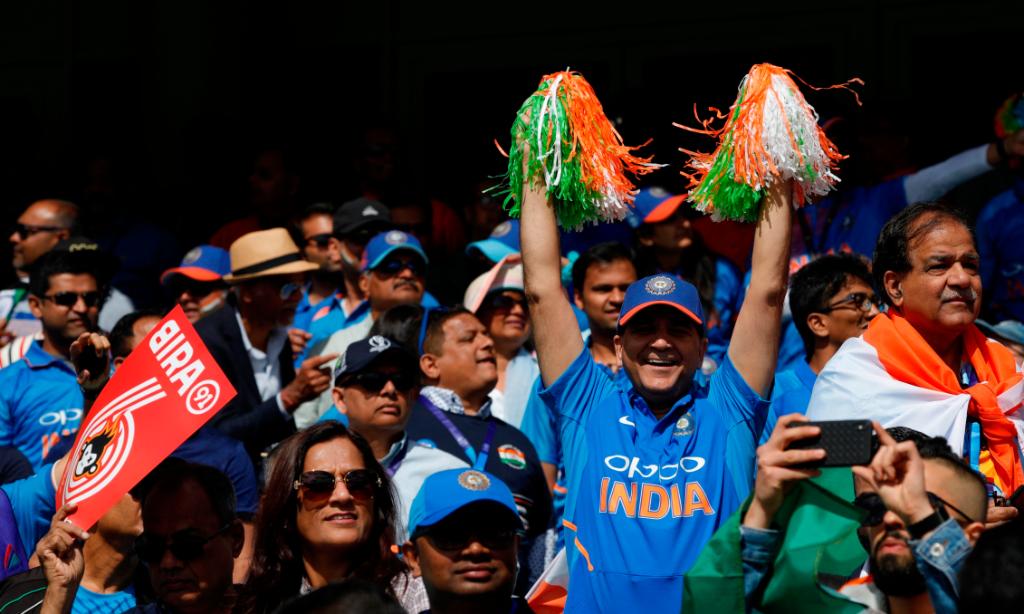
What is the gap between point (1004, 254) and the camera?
22.9 ft

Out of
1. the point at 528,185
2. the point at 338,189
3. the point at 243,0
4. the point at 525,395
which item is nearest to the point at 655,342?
the point at 528,185

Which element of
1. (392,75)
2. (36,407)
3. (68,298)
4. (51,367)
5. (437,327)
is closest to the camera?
(437,327)

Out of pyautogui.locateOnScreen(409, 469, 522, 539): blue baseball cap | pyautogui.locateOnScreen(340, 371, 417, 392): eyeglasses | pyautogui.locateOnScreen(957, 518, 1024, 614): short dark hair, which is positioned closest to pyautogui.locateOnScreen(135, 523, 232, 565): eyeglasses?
pyautogui.locateOnScreen(409, 469, 522, 539): blue baseball cap

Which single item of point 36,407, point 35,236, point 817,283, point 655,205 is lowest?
point 36,407

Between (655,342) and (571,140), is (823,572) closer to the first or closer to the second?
(655,342)

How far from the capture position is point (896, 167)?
723cm

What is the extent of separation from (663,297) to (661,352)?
160 mm

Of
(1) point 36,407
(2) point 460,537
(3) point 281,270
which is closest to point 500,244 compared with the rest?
(3) point 281,270

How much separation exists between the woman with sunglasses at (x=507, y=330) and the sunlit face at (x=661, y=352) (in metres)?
2.35

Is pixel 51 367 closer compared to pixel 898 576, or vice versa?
pixel 898 576

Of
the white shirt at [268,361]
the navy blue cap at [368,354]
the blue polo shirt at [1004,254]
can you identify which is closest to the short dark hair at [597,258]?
the navy blue cap at [368,354]

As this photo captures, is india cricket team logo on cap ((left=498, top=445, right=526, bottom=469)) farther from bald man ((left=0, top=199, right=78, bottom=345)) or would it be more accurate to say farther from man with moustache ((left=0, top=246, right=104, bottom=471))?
bald man ((left=0, top=199, right=78, bottom=345))

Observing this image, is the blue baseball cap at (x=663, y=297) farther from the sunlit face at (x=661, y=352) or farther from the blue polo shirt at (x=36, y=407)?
the blue polo shirt at (x=36, y=407)

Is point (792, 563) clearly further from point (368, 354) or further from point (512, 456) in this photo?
point (368, 354)
